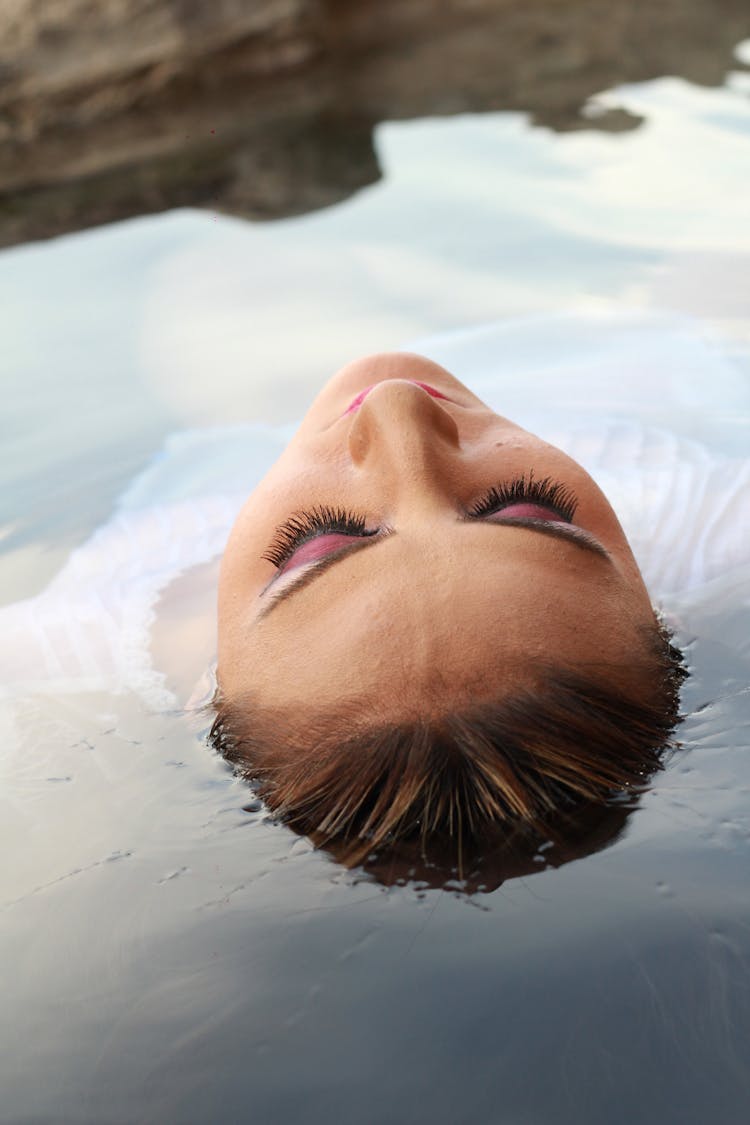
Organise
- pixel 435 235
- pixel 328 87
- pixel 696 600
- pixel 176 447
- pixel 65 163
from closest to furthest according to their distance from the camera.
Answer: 1. pixel 696 600
2. pixel 176 447
3. pixel 435 235
4. pixel 65 163
5. pixel 328 87

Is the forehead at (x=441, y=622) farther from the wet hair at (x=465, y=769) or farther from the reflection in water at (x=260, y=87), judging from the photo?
the reflection in water at (x=260, y=87)

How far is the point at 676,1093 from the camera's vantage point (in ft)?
3.57

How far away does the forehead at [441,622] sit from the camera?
148cm

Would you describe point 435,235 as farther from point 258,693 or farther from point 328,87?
point 258,693

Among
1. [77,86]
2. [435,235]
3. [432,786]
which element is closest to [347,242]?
[435,235]

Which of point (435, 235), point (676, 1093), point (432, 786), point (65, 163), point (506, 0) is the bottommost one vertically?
point (676, 1093)

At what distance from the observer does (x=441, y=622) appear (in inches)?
58.7

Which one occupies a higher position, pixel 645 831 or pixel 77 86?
pixel 77 86

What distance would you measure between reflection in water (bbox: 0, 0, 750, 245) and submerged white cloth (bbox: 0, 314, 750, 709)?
1506mm

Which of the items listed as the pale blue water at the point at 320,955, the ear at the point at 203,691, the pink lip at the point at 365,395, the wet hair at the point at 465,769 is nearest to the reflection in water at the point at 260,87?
the pale blue water at the point at 320,955

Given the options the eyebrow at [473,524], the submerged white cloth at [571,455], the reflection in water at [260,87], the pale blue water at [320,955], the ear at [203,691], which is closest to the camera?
the pale blue water at [320,955]

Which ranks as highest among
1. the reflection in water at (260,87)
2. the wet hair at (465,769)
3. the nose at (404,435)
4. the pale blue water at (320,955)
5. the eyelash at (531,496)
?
the reflection in water at (260,87)

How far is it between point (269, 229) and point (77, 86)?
60.8 inches

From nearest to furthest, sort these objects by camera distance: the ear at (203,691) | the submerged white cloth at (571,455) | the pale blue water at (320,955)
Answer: the pale blue water at (320,955) → the ear at (203,691) → the submerged white cloth at (571,455)
